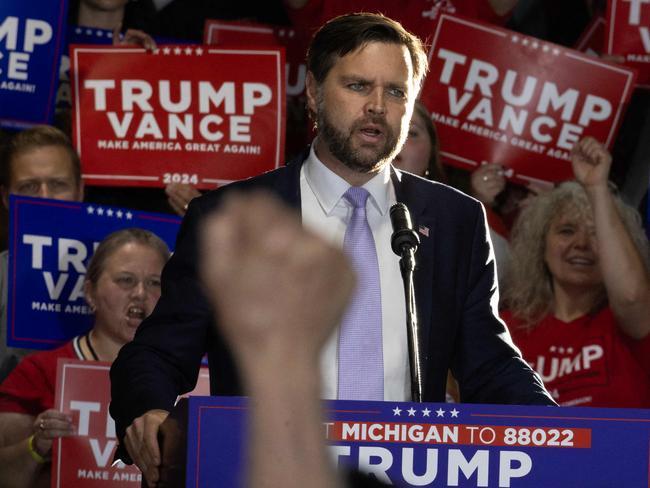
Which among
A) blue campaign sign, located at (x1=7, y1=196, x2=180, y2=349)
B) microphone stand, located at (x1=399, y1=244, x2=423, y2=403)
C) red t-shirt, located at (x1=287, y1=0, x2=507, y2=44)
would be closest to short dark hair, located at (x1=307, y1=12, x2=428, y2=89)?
microphone stand, located at (x1=399, y1=244, x2=423, y2=403)

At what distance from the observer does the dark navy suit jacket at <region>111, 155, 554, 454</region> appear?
6.95ft

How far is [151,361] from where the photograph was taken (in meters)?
2.14

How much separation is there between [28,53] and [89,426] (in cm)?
150

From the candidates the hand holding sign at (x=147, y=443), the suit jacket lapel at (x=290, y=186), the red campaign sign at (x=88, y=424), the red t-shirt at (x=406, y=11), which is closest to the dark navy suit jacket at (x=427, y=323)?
the suit jacket lapel at (x=290, y=186)

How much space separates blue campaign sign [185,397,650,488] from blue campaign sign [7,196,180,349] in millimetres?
2443

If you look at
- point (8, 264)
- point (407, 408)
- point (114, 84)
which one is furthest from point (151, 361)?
point (114, 84)

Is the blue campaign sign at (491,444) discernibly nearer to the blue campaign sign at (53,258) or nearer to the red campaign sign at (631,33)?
the blue campaign sign at (53,258)

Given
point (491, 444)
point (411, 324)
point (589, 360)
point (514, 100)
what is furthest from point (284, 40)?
point (491, 444)

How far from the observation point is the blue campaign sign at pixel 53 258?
12.8ft

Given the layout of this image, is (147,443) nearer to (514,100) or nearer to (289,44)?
(514,100)

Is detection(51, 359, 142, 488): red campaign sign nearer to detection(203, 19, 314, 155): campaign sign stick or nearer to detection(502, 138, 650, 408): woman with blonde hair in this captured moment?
detection(502, 138, 650, 408): woman with blonde hair

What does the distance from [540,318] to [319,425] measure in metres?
3.19

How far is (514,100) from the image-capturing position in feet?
14.5

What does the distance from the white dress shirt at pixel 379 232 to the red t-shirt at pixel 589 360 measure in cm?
157
